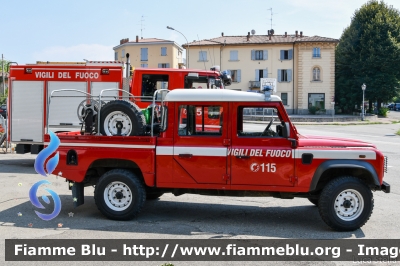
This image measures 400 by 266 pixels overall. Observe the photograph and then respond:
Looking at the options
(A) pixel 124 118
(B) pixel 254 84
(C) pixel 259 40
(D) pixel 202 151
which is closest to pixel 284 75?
(B) pixel 254 84

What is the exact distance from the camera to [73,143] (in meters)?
7.96

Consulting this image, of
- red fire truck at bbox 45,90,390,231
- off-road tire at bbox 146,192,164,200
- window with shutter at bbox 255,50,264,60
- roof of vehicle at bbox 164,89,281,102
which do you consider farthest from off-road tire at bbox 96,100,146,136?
window with shutter at bbox 255,50,264,60

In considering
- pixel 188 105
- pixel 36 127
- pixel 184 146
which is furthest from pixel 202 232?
pixel 36 127

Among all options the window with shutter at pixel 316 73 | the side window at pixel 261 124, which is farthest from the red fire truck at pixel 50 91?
the window with shutter at pixel 316 73

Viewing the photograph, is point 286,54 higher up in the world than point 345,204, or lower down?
higher up

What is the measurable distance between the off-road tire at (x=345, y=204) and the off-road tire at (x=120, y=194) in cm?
290

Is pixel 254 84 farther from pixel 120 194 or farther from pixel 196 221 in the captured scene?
pixel 120 194

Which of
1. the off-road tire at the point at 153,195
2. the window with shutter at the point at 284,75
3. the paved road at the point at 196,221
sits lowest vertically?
the paved road at the point at 196,221

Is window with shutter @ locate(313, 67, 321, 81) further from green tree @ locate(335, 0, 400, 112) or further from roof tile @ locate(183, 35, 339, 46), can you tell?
roof tile @ locate(183, 35, 339, 46)

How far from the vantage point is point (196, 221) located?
7973 millimetres

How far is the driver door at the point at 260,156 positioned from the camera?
7.41 m

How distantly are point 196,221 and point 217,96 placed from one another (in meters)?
2.10

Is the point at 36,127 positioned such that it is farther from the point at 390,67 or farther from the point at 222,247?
the point at 390,67
